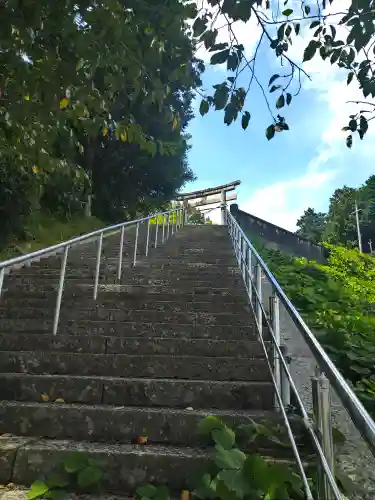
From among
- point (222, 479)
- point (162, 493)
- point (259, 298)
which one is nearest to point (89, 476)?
point (162, 493)

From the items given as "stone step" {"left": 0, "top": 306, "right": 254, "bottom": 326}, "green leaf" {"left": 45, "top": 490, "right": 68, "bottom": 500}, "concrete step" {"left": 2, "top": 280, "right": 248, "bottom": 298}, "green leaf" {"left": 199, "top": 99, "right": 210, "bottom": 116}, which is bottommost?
"green leaf" {"left": 45, "top": 490, "right": 68, "bottom": 500}

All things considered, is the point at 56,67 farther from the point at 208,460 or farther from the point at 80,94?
the point at 208,460

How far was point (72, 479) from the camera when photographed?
2098mm

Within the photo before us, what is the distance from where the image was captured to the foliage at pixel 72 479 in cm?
199

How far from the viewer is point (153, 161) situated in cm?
1347

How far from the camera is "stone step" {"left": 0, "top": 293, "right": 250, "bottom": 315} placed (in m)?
4.35

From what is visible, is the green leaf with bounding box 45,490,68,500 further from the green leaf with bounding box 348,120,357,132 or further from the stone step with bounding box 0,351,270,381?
the green leaf with bounding box 348,120,357,132

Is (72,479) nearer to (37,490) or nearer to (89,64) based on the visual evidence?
(37,490)

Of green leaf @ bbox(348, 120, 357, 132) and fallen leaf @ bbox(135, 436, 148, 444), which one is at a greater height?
green leaf @ bbox(348, 120, 357, 132)

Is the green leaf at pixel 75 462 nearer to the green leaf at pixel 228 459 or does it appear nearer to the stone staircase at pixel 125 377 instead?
the stone staircase at pixel 125 377

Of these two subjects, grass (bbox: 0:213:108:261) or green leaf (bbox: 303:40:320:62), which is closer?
green leaf (bbox: 303:40:320:62)

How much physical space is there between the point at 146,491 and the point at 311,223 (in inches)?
2633

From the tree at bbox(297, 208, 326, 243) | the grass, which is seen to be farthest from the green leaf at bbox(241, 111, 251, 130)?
the tree at bbox(297, 208, 326, 243)

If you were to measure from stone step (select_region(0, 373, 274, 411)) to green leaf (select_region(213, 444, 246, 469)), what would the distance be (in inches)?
28.0
